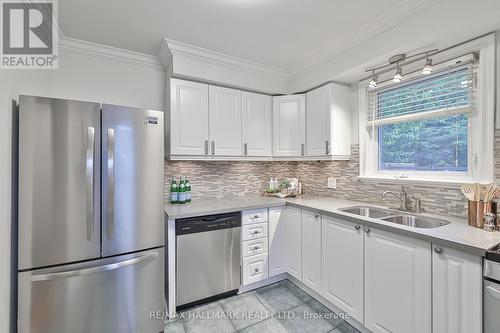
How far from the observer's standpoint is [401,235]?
1.45 metres

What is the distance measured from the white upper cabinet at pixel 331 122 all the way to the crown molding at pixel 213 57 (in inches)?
25.4

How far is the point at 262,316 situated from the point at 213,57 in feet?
8.20

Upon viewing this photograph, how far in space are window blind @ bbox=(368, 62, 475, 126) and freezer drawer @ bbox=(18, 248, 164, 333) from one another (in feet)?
8.08

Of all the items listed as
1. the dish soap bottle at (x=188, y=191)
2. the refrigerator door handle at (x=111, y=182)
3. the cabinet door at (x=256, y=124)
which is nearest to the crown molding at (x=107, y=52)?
the cabinet door at (x=256, y=124)

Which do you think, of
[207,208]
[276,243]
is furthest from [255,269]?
[207,208]

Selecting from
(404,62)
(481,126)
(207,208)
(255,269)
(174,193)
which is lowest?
(255,269)

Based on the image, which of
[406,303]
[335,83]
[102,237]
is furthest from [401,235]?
[102,237]

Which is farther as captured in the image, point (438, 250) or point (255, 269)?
point (255, 269)

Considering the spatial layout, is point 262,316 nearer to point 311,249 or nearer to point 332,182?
point 311,249

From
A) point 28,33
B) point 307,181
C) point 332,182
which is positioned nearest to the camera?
point 28,33

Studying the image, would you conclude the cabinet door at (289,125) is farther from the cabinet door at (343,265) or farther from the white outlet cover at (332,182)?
the cabinet door at (343,265)

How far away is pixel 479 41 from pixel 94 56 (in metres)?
3.21

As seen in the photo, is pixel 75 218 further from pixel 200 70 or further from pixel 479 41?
pixel 479 41

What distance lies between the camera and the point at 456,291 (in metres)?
1.20
